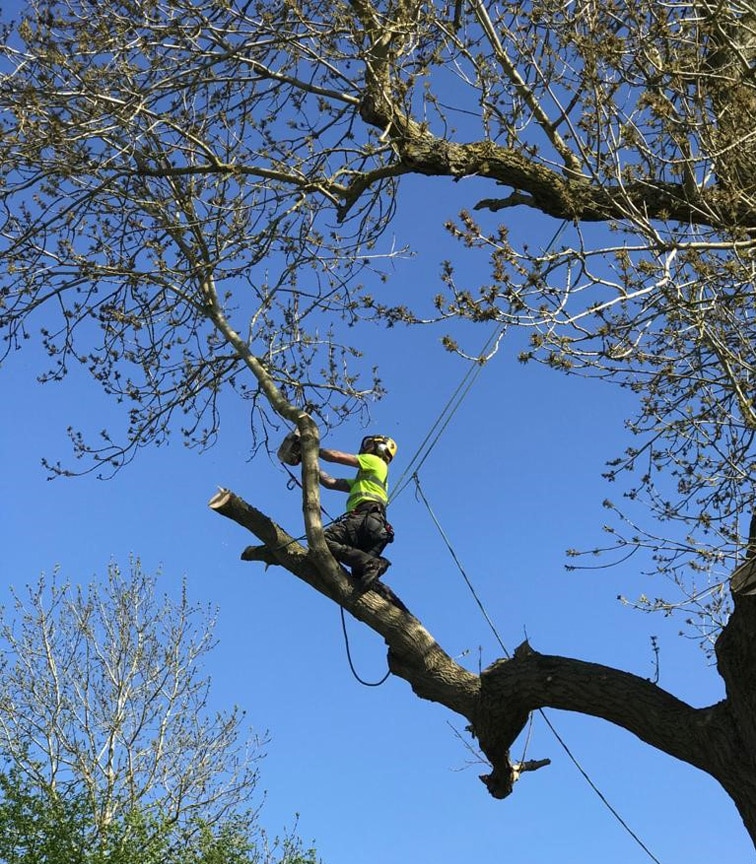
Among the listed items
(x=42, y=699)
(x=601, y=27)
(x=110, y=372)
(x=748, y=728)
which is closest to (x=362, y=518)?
(x=110, y=372)

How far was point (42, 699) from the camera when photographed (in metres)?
16.4

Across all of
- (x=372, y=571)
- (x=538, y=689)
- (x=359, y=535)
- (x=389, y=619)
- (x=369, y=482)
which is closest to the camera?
(x=538, y=689)

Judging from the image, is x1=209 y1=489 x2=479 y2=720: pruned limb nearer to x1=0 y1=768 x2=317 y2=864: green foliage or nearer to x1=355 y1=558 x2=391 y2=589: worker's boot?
x1=355 y1=558 x2=391 y2=589: worker's boot

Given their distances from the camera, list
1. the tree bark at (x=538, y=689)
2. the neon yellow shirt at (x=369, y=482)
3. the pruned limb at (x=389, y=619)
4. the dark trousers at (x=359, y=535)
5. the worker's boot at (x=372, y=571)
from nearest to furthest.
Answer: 1. the tree bark at (x=538, y=689)
2. the pruned limb at (x=389, y=619)
3. the worker's boot at (x=372, y=571)
4. the dark trousers at (x=359, y=535)
5. the neon yellow shirt at (x=369, y=482)

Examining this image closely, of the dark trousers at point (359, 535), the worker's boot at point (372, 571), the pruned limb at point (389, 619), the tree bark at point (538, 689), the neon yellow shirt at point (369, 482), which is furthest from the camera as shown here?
the neon yellow shirt at point (369, 482)

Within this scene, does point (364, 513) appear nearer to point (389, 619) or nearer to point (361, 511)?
point (361, 511)

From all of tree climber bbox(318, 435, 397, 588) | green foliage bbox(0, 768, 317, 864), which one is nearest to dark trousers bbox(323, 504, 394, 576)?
tree climber bbox(318, 435, 397, 588)

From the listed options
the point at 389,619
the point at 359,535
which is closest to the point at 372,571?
the point at 389,619

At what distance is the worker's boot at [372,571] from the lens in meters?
6.75

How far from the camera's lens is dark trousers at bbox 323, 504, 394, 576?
6938 mm

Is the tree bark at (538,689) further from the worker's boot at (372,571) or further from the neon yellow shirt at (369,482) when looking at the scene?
the neon yellow shirt at (369,482)

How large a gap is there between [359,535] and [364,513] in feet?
0.70

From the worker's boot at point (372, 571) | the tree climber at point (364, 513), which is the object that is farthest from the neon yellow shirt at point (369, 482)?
the worker's boot at point (372, 571)

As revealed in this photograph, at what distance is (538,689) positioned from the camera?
247 inches
